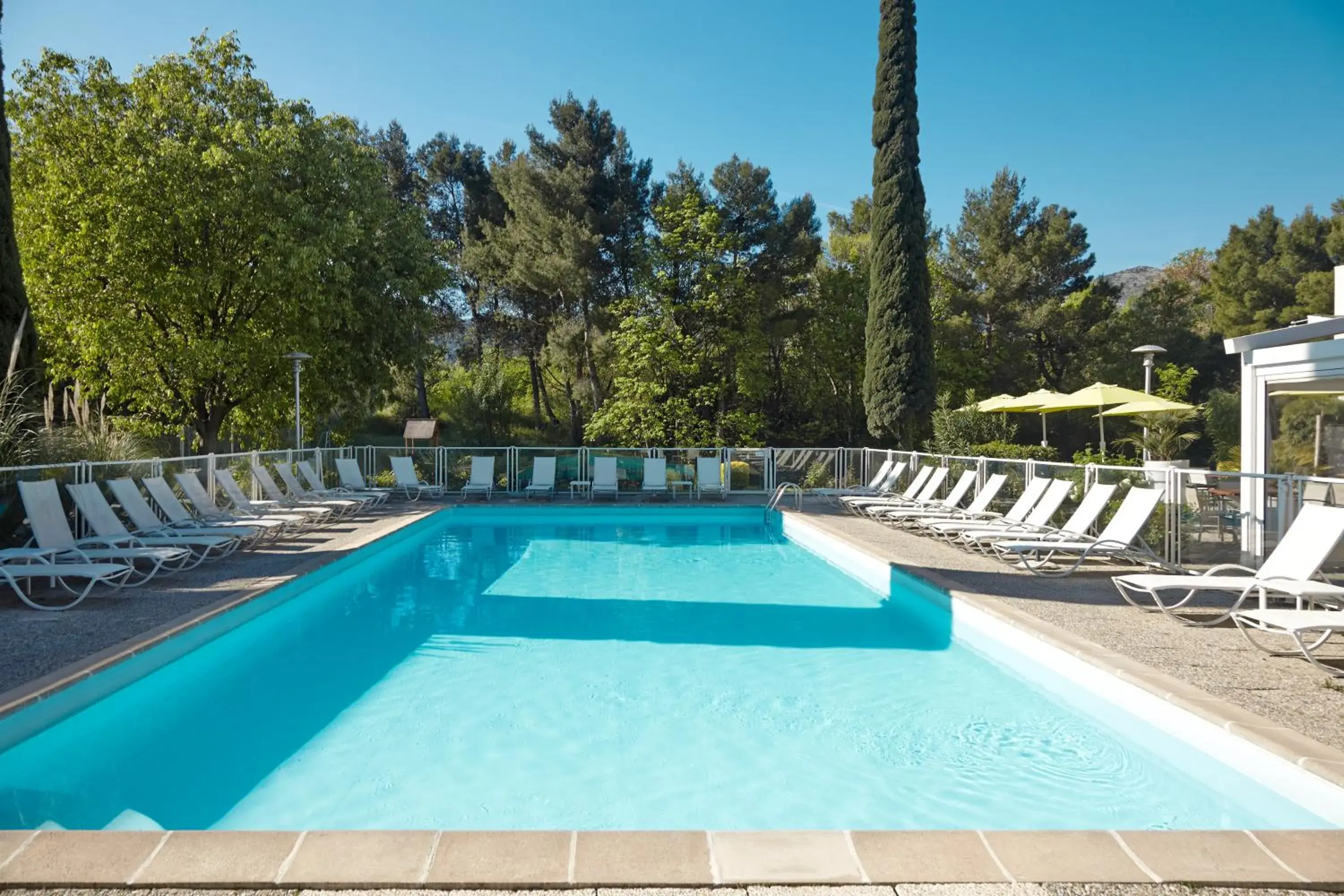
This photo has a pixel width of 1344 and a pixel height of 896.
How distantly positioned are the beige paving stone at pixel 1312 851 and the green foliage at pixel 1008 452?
12.3 meters

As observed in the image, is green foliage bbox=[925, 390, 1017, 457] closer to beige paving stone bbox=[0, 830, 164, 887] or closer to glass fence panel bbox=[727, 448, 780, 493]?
glass fence panel bbox=[727, 448, 780, 493]

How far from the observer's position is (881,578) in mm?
7797

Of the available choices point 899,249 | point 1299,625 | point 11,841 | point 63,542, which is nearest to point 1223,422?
point 899,249

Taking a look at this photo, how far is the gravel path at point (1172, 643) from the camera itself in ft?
12.0

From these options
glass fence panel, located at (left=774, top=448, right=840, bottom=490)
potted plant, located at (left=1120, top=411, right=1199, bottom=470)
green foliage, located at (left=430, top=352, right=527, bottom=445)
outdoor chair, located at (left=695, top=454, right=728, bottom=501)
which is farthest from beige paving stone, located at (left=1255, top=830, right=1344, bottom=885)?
A: green foliage, located at (left=430, top=352, right=527, bottom=445)

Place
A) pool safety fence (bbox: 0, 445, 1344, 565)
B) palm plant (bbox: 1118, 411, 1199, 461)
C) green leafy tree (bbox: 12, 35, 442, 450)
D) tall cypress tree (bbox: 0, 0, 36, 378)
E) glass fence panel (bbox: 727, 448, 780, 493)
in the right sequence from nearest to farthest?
pool safety fence (bbox: 0, 445, 1344, 565) < tall cypress tree (bbox: 0, 0, 36, 378) < palm plant (bbox: 1118, 411, 1199, 461) < green leafy tree (bbox: 12, 35, 442, 450) < glass fence panel (bbox: 727, 448, 780, 493)

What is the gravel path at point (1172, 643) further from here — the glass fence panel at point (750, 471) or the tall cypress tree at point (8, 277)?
the tall cypress tree at point (8, 277)

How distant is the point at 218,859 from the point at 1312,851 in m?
3.18

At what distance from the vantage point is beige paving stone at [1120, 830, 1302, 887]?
2.22 meters

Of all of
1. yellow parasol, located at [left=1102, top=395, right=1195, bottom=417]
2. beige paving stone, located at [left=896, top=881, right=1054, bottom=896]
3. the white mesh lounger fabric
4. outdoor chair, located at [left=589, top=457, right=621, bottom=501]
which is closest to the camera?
beige paving stone, located at [left=896, top=881, right=1054, bottom=896]

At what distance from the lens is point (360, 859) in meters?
2.28

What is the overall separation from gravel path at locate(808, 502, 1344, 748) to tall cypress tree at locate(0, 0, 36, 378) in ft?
30.7

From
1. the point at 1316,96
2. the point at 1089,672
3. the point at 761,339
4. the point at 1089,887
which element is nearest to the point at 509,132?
the point at 761,339

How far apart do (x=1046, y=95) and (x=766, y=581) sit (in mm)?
18393
